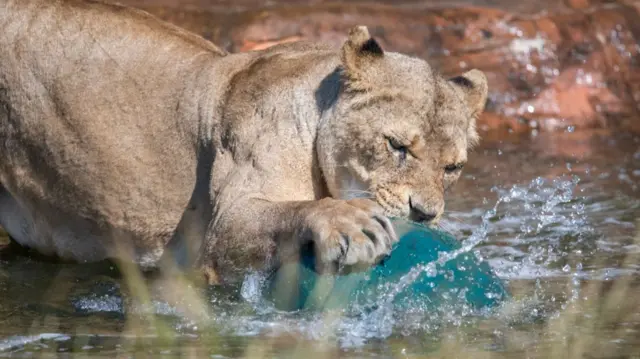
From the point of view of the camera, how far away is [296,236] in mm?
5184

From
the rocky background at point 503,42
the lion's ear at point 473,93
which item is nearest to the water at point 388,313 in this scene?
the lion's ear at point 473,93

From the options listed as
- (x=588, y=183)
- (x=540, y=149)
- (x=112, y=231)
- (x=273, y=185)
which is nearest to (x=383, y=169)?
(x=273, y=185)

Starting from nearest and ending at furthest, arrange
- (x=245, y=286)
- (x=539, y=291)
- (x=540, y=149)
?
1. (x=245, y=286)
2. (x=539, y=291)
3. (x=540, y=149)

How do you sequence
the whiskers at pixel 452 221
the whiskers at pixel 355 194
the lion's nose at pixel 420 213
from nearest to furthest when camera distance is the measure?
1. the lion's nose at pixel 420 213
2. the whiskers at pixel 355 194
3. the whiskers at pixel 452 221

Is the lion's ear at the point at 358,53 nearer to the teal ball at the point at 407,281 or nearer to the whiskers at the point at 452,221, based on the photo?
the teal ball at the point at 407,281

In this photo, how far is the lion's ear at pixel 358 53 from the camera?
19.1 ft

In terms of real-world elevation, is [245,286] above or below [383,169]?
below

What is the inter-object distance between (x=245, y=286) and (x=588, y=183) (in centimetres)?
377

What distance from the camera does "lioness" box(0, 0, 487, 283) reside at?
5699 mm

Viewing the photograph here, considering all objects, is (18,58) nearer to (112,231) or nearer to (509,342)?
(112,231)

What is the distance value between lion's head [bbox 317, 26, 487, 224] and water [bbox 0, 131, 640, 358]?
0.34 m

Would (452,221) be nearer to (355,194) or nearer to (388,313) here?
(355,194)

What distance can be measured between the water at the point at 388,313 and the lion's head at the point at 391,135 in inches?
13.5

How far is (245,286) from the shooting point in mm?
5551
